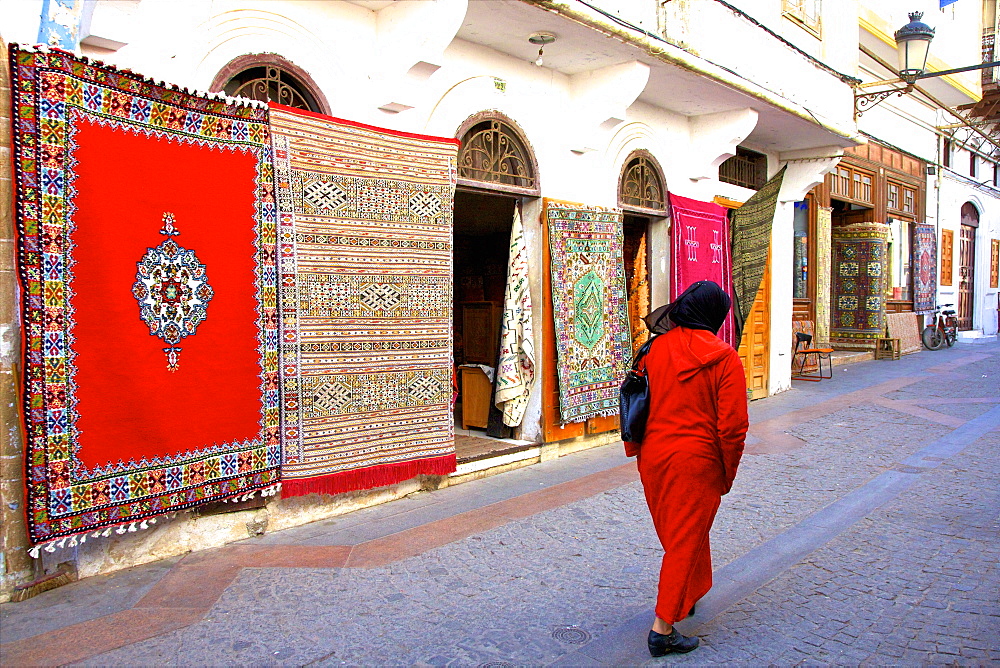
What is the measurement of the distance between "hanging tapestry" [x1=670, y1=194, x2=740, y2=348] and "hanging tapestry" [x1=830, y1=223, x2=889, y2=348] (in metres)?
7.26

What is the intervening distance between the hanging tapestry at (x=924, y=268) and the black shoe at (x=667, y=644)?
679 inches

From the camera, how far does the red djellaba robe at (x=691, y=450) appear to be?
324cm

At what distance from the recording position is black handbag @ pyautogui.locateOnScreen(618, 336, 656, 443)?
3.46 m

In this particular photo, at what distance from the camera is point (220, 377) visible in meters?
4.46

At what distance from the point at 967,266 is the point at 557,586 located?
2233 centimetres

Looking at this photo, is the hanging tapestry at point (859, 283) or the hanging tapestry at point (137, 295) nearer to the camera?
the hanging tapestry at point (137, 295)

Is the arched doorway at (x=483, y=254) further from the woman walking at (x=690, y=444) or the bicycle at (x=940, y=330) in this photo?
the bicycle at (x=940, y=330)

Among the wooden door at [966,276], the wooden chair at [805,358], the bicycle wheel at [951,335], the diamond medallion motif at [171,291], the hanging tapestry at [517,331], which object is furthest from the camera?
the wooden door at [966,276]

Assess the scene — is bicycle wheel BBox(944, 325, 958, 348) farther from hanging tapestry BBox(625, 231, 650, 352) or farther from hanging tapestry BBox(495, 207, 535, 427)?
hanging tapestry BBox(495, 207, 535, 427)

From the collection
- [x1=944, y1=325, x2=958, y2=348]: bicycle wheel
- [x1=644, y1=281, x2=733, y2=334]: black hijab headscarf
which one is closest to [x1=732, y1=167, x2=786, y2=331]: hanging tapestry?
[x1=644, y1=281, x2=733, y2=334]: black hijab headscarf

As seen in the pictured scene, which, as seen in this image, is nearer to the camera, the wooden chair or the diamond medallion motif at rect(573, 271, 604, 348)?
the diamond medallion motif at rect(573, 271, 604, 348)

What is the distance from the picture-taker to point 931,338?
1841 centimetres

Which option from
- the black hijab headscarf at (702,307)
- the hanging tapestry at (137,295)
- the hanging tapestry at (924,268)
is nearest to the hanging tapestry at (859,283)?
the hanging tapestry at (924,268)

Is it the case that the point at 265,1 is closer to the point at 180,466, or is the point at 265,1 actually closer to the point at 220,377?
the point at 220,377
